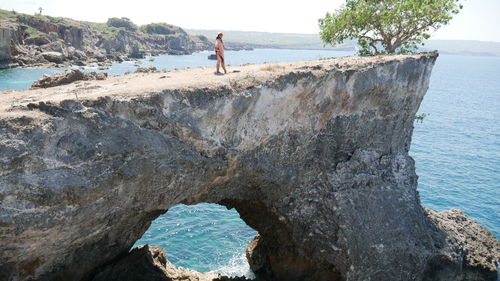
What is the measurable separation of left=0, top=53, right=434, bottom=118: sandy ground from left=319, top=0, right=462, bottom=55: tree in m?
6.84

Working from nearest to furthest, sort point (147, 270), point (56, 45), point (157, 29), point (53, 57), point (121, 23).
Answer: point (147, 270) < point (53, 57) < point (56, 45) < point (121, 23) < point (157, 29)

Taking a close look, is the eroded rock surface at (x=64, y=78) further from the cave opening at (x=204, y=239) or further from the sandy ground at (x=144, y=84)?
the cave opening at (x=204, y=239)

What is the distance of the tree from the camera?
23.4 metres

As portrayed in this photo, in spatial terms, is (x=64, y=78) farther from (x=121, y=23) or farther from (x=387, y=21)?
(x=121, y=23)

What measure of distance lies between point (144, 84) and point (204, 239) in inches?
493

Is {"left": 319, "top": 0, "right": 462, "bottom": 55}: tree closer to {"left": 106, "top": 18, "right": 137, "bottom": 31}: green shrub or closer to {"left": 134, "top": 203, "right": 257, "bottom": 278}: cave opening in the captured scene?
{"left": 134, "top": 203, "right": 257, "bottom": 278}: cave opening

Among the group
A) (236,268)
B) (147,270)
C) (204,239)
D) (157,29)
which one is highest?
(157,29)

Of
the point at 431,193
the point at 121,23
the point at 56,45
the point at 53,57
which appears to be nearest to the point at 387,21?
the point at 431,193

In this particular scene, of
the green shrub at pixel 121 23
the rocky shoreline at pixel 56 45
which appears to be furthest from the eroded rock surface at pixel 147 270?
the green shrub at pixel 121 23

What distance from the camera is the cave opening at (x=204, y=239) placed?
22.4 m

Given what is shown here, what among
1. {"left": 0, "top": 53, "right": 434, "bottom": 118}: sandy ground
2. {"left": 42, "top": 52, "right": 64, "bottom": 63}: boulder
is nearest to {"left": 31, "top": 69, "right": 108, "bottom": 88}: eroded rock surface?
Answer: {"left": 0, "top": 53, "right": 434, "bottom": 118}: sandy ground

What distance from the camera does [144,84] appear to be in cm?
1453

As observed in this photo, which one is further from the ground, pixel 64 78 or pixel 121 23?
pixel 121 23

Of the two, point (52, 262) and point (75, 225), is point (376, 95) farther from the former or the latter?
point (52, 262)
